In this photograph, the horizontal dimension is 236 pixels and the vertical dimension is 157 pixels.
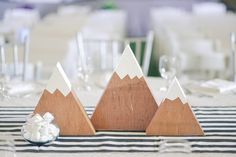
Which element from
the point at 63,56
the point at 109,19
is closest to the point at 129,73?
the point at 63,56

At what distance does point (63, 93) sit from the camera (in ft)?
4.50

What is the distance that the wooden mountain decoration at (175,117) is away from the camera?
4.40 feet

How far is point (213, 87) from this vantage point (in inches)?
75.5

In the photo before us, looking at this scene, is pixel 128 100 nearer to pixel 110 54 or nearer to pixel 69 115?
pixel 69 115

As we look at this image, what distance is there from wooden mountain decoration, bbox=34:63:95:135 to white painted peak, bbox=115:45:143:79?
178mm

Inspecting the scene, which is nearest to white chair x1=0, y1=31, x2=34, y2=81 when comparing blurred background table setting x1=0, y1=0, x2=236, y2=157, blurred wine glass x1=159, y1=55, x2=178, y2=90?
blurred background table setting x1=0, y1=0, x2=236, y2=157

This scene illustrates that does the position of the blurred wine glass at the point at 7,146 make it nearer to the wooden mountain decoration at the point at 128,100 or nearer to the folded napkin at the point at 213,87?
the wooden mountain decoration at the point at 128,100

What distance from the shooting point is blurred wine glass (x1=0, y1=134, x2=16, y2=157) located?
115cm

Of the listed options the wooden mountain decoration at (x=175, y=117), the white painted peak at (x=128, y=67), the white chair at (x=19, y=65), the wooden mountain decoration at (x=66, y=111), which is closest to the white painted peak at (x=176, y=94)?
the wooden mountain decoration at (x=175, y=117)

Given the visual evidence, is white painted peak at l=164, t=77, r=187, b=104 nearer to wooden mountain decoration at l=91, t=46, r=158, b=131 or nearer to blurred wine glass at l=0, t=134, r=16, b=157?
wooden mountain decoration at l=91, t=46, r=158, b=131

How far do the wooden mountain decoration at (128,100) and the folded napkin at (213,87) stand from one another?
0.59 metres

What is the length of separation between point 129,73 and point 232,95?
2.21 ft

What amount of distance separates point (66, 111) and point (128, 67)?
25cm

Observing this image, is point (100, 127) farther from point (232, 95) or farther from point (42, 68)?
point (42, 68)
